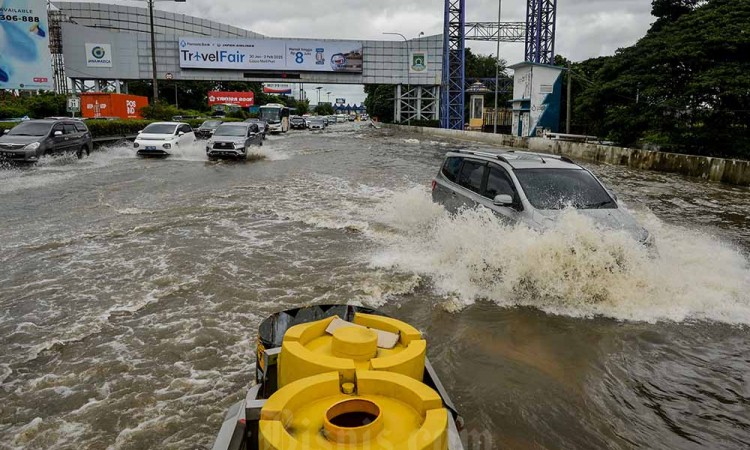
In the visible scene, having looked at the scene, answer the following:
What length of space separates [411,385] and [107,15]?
76034 mm

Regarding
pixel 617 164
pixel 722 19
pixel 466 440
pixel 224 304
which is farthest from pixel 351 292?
pixel 722 19

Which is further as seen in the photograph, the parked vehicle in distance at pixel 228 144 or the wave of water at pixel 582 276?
the parked vehicle in distance at pixel 228 144

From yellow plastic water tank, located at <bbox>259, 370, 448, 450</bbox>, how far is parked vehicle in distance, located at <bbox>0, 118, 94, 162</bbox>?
18.8 meters

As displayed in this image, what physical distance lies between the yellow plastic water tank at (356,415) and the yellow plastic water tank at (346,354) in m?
0.13

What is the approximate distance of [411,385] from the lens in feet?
7.05

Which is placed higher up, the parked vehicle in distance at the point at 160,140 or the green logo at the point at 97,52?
the green logo at the point at 97,52

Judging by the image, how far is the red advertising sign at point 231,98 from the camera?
232ft

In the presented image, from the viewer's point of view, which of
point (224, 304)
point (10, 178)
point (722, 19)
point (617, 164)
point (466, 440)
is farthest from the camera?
point (617, 164)

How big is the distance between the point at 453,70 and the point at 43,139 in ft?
140

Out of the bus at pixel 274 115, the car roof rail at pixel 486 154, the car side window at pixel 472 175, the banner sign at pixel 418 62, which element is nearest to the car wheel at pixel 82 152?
the car roof rail at pixel 486 154

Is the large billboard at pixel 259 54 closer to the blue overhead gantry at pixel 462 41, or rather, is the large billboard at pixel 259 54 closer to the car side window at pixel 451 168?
the blue overhead gantry at pixel 462 41

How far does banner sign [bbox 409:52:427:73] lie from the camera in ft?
185

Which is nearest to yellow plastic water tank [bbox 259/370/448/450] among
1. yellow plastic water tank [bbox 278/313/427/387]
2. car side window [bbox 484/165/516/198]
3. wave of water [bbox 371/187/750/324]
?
yellow plastic water tank [bbox 278/313/427/387]

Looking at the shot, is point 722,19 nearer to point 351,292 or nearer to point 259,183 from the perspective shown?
point 259,183
